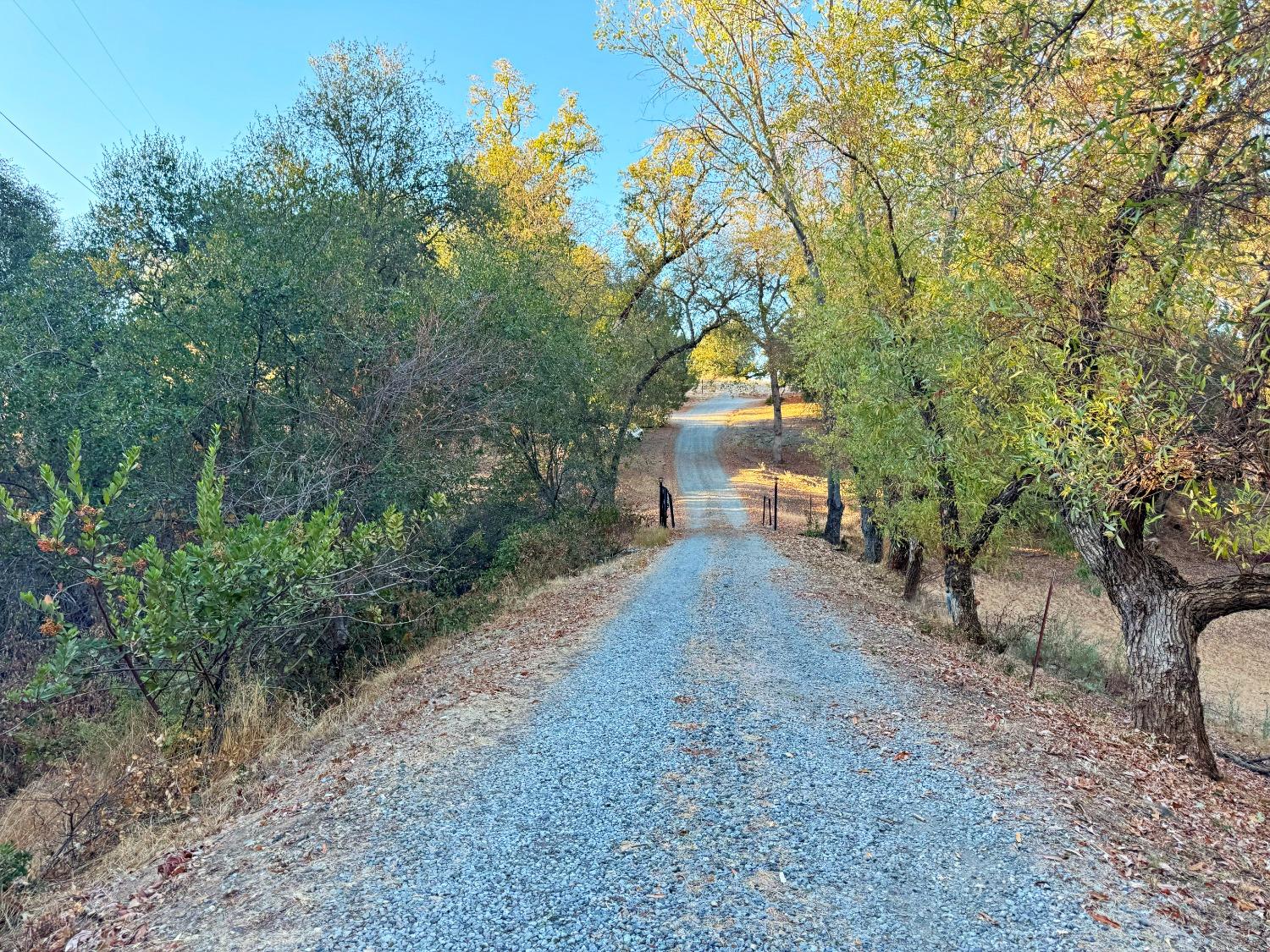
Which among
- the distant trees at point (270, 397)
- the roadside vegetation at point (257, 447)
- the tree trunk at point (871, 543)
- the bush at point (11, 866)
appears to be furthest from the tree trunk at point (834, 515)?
the bush at point (11, 866)

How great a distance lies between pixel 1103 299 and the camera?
235 inches

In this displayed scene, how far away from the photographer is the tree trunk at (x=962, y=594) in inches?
415

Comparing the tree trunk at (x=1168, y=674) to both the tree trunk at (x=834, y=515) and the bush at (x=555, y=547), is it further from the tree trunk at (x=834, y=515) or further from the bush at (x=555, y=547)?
the tree trunk at (x=834, y=515)

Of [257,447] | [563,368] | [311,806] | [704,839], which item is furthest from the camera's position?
[563,368]

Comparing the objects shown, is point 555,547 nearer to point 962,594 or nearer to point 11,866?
point 962,594

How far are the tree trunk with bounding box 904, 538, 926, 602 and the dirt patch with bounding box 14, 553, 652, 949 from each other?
6329 mm

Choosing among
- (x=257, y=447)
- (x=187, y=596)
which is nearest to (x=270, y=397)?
(x=257, y=447)

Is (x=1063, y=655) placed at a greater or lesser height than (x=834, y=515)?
lesser

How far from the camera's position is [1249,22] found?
12.5ft

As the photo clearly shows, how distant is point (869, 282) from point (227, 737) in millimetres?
10987

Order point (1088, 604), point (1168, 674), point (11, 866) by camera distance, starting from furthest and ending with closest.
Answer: point (1088, 604), point (1168, 674), point (11, 866)

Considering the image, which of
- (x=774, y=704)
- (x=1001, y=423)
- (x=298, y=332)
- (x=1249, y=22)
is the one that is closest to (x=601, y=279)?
(x=298, y=332)

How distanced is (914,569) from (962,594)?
2354mm

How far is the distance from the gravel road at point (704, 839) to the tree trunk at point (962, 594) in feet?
13.7
